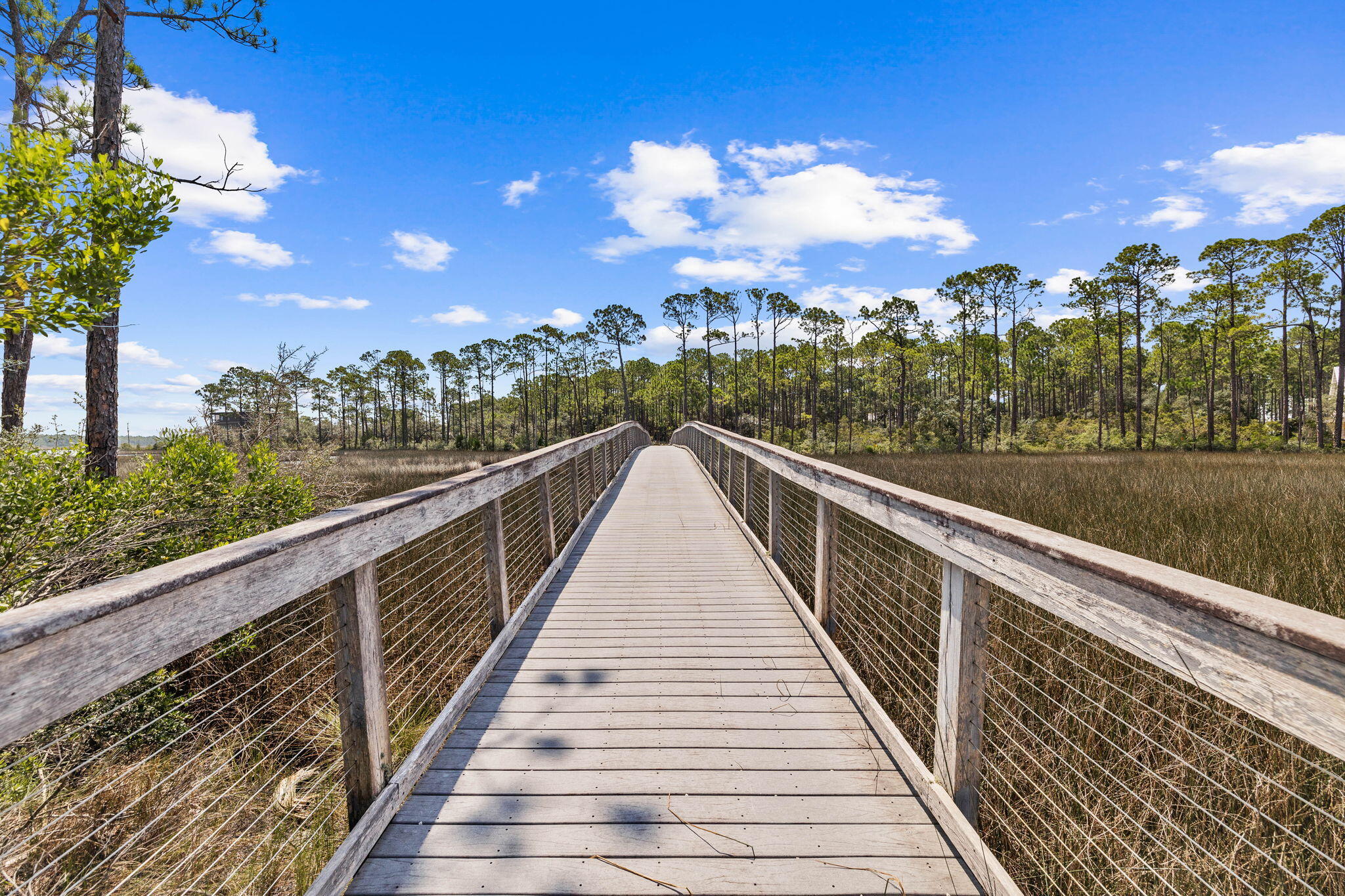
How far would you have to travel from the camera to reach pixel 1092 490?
31.0 ft

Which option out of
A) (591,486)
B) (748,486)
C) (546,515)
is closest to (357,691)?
(546,515)

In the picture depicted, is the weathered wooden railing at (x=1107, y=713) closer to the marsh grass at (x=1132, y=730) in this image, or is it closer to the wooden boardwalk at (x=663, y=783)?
the marsh grass at (x=1132, y=730)

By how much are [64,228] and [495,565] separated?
12.2 feet

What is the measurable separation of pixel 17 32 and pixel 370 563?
11.8 meters

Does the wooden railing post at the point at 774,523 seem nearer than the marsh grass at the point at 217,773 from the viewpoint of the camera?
No

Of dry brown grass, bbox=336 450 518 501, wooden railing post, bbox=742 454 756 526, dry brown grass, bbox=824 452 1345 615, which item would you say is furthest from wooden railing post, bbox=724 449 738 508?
dry brown grass, bbox=336 450 518 501

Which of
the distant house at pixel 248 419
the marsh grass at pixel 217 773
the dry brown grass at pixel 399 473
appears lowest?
the marsh grass at pixel 217 773

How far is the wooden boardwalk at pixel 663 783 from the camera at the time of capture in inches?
70.8

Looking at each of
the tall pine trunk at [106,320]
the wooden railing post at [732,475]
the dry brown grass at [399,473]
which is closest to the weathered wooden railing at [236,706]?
the tall pine trunk at [106,320]

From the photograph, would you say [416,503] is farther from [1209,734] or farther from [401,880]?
[1209,734]

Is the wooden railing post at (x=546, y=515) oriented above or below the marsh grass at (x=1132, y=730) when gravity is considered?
above

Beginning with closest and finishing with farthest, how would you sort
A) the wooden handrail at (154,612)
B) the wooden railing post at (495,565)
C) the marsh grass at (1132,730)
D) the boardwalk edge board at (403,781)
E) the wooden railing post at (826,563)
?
1. the wooden handrail at (154,612)
2. the boardwalk edge board at (403,781)
3. the marsh grass at (1132,730)
4. the wooden railing post at (495,565)
5. the wooden railing post at (826,563)

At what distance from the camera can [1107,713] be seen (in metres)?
1.70

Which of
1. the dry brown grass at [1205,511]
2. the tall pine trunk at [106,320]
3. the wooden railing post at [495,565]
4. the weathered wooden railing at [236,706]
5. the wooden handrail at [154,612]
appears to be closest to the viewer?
the wooden handrail at [154,612]
